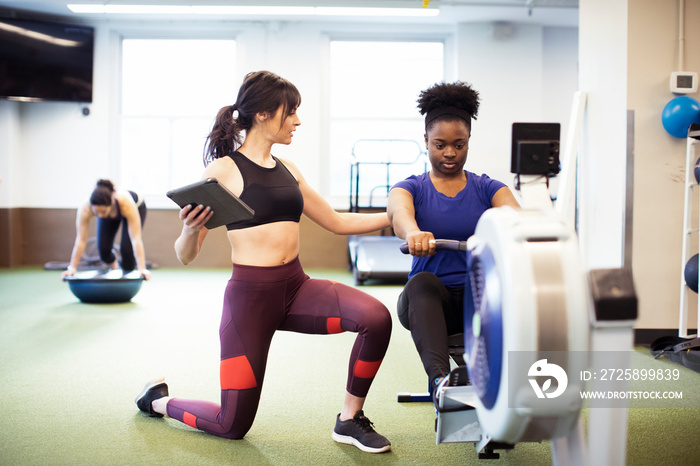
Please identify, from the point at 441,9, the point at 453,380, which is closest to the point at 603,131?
the point at 453,380

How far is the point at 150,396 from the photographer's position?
260 centimetres

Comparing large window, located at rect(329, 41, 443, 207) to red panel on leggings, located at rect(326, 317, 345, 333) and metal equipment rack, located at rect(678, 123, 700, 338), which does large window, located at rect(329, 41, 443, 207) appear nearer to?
metal equipment rack, located at rect(678, 123, 700, 338)

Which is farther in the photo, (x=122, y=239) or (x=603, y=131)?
(x=122, y=239)

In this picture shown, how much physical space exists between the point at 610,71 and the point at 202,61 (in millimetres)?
5982

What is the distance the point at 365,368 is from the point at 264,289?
46 centimetres

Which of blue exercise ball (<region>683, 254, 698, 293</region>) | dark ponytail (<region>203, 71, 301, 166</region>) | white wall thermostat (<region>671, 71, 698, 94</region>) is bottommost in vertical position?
blue exercise ball (<region>683, 254, 698, 293</region>)

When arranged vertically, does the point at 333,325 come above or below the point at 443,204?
below

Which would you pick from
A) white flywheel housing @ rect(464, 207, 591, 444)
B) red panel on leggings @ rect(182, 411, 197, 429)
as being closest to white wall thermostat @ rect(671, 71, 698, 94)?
white flywheel housing @ rect(464, 207, 591, 444)

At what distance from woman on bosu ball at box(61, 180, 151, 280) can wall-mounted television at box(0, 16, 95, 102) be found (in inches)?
125

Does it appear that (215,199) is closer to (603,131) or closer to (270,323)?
(270,323)

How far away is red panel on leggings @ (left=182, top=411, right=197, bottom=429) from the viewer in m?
2.39

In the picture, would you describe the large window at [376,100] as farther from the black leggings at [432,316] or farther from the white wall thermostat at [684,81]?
the black leggings at [432,316]

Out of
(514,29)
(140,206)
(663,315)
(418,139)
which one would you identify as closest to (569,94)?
(514,29)

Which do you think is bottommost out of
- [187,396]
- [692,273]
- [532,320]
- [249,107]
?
[187,396]
